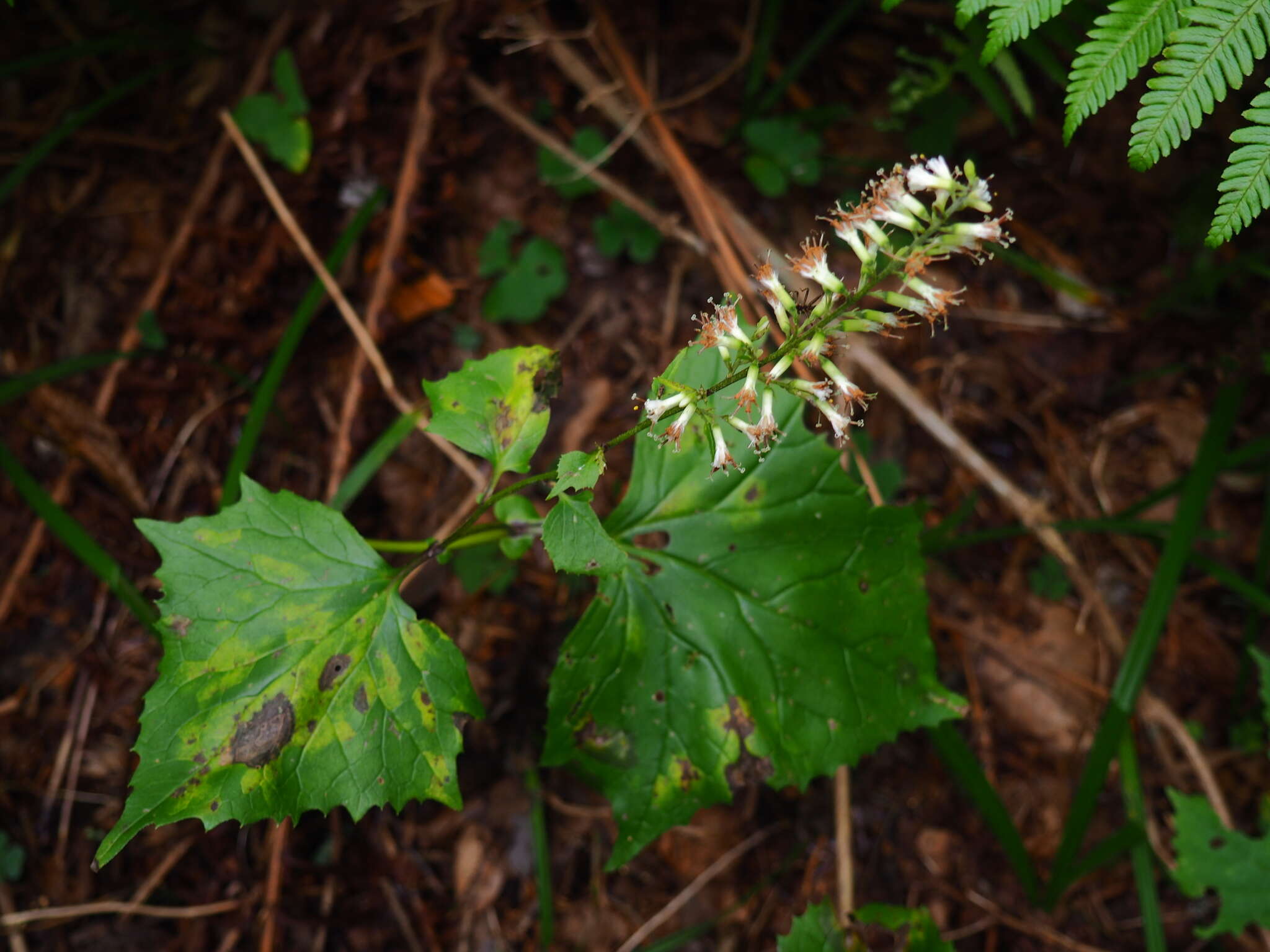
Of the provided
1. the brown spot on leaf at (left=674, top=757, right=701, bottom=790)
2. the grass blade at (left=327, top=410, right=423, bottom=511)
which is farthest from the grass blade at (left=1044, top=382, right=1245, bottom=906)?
the grass blade at (left=327, top=410, right=423, bottom=511)

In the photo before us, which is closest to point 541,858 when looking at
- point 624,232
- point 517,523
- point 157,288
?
point 517,523

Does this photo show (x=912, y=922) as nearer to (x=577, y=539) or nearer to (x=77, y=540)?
(x=577, y=539)

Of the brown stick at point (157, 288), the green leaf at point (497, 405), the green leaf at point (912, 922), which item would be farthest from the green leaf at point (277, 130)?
the green leaf at point (912, 922)

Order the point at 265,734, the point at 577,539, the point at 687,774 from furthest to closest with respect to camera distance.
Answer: the point at 687,774 → the point at 265,734 → the point at 577,539

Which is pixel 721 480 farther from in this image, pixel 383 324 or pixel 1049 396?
pixel 1049 396

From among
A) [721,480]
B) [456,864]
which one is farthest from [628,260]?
[456,864]

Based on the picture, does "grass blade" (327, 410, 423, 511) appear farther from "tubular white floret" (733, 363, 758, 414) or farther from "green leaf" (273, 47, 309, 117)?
"tubular white floret" (733, 363, 758, 414)
